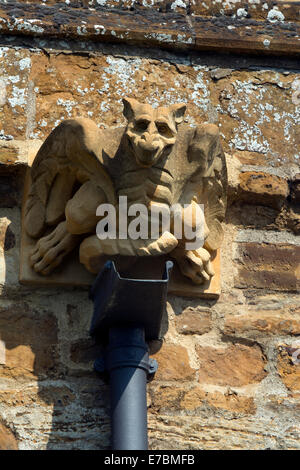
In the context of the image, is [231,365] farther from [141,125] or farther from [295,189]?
[141,125]

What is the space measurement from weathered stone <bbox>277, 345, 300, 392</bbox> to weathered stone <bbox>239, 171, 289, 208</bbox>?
1.52ft


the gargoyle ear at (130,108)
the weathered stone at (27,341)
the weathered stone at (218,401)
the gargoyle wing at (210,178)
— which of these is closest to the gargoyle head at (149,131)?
the gargoyle ear at (130,108)

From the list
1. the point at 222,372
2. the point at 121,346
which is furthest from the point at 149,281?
the point at 222,372

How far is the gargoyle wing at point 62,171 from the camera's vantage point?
3.22 metres

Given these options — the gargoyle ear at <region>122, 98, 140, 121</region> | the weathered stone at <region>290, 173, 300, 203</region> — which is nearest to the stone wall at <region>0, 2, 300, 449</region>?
the weathered stone at <region>290, 173, 300, 203</region>

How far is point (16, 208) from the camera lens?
3482 mm

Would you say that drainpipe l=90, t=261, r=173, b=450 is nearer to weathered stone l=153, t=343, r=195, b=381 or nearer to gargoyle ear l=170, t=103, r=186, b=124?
weathered stone l=153, t=343, r=195, b=381

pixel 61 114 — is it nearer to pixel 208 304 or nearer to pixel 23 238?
pixel 23 238

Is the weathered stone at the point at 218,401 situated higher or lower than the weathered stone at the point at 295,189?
lower

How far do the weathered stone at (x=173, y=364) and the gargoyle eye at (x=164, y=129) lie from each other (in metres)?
0.61

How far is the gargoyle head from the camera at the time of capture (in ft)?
10.1

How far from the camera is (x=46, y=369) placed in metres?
3.24

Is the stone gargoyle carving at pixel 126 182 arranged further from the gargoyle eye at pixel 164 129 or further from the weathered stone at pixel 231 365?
the weathered stone at pixel 231 365

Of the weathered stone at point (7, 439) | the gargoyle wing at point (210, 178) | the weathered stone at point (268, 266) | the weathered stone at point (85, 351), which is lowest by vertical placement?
the weathered stone at point (7, 439)
